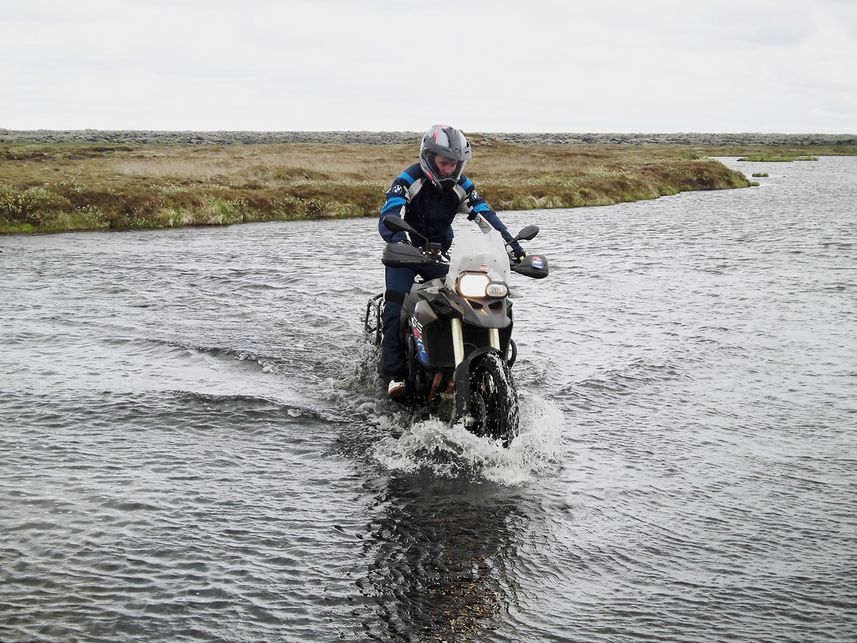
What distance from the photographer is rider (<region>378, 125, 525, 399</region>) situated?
9273mm

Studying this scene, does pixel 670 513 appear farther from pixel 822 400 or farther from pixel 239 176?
pixel 239 176

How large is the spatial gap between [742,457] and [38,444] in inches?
282

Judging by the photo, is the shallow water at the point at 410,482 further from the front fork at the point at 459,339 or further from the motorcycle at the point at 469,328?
the front fork at the point at 459,339

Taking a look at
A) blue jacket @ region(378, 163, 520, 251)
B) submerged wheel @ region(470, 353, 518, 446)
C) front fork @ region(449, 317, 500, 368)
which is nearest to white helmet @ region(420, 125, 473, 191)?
blue jacket @ region(378, 163, 520, 251)

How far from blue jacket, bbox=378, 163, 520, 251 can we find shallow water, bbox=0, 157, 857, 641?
84.7 inches

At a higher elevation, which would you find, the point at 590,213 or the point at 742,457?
the point at 590,213

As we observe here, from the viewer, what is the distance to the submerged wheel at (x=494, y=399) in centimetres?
786

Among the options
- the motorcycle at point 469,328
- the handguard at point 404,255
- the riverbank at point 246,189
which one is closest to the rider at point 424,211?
the motorcycle at point 469,328

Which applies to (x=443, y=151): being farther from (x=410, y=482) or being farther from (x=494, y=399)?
(x=410, y=482)

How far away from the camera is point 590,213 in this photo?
4216cm

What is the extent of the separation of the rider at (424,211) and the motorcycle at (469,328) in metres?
0.52

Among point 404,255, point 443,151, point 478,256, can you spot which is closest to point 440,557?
point 478,256

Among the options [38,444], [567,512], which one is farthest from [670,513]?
[38,444]

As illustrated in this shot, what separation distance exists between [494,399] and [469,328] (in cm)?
88
